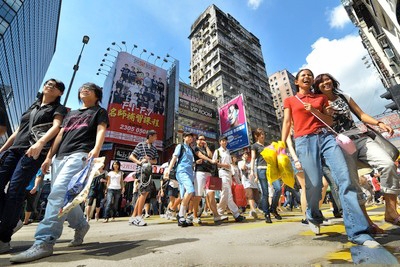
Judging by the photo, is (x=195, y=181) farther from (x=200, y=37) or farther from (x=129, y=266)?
(x=200, y=37)

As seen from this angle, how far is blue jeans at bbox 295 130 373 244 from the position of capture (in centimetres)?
169

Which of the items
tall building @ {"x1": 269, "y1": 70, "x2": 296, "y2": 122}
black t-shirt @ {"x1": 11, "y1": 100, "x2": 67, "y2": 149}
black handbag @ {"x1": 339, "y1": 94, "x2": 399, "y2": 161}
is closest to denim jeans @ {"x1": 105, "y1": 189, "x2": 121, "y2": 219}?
black t-shirt @ {"x1": 11, "y1": 100, "x2": 67, "y2": 149}

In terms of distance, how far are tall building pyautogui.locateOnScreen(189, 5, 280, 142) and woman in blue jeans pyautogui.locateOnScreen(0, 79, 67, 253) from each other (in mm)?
41798

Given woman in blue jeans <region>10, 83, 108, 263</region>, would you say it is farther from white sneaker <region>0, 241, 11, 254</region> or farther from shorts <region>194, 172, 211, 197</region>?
shorts <region>194, 172, 211, 197</region>

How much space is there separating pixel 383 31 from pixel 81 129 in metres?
30.1

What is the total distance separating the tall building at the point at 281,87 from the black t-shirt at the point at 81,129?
78.1 meters

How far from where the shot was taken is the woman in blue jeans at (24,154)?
2.38 metres

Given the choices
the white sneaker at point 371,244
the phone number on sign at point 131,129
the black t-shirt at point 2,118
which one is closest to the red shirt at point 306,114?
the white sneaker at point 371,244

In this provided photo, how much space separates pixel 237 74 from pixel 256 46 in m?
20.6

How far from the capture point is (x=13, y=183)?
7.94ft

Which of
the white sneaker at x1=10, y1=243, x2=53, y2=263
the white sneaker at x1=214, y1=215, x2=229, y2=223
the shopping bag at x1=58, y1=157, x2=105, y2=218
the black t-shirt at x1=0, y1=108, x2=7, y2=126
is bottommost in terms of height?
the white sneaker at x1=10, y1=243, x2=53, y2=263

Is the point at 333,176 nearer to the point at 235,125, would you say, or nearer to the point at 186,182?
the point at 186,182

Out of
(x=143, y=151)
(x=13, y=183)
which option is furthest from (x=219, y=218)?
(x=13, y=183)

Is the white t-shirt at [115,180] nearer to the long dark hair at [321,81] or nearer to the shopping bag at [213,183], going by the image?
the shopping bag at [213,183]
